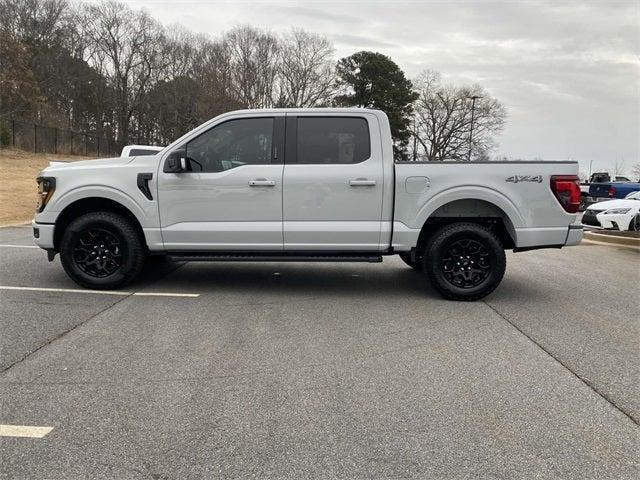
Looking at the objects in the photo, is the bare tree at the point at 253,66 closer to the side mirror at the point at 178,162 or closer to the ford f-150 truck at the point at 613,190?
the ford f-150 truck at the point at 613,190

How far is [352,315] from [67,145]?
3987cm

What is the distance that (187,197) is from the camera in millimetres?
6199

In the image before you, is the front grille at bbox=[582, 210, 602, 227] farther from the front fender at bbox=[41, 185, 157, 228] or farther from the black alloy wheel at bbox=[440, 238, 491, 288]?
the front fender at bbox=[41, 185, 157, 228]

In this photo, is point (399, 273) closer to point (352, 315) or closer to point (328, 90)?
point (352, 315)

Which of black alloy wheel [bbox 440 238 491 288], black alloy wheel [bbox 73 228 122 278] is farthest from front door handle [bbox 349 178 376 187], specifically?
black alloy wheel [bbox 73 228 122 278]

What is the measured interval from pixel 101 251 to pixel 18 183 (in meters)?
18.4

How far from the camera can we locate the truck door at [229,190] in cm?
616

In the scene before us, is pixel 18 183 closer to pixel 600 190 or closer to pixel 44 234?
pixel 44 234

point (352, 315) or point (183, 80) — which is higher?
point (183, 80)

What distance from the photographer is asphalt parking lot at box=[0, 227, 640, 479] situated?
2.91 meters

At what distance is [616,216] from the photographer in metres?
13.6

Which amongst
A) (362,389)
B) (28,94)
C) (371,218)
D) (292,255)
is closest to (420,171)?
(371,218)

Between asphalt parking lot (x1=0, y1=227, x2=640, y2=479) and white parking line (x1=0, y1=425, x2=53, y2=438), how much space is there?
0.13ft

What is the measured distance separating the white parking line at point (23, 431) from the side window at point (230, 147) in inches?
141
